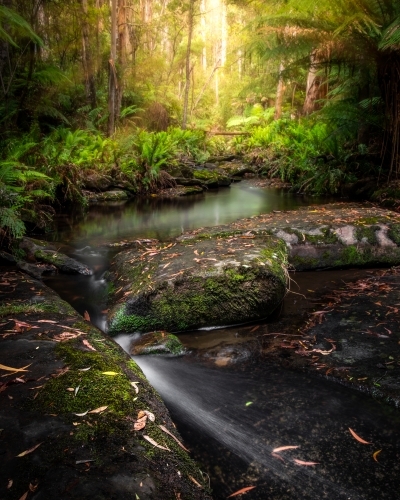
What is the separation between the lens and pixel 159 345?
9.86ft

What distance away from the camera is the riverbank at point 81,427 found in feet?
4.48

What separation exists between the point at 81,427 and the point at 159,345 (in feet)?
4.58

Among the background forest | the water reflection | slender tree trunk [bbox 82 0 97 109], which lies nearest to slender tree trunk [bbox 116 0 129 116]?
the background forest

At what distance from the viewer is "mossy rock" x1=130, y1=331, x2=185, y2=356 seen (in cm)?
298

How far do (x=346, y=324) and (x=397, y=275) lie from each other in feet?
4.76

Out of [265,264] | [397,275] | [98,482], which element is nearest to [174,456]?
[98,482]

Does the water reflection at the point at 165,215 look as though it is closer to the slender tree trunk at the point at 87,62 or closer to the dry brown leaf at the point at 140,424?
the dry brown leaf at the point at 140,424

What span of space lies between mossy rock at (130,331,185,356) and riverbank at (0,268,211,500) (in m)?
0.44

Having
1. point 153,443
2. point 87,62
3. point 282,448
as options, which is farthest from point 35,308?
point 87,62

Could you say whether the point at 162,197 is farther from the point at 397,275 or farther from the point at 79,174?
the point at 397,275

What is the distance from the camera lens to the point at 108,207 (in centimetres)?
904

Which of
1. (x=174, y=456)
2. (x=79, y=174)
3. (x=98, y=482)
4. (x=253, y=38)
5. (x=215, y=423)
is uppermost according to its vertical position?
(x=253, y=38)

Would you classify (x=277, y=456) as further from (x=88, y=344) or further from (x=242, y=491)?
(x=88, y=344)

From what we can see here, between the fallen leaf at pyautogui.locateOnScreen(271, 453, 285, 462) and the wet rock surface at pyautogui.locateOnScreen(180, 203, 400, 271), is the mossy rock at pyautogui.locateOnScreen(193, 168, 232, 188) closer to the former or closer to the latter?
the wet rock surface at pyautogui.locateOnScreen(180, 203, 400, 271)
